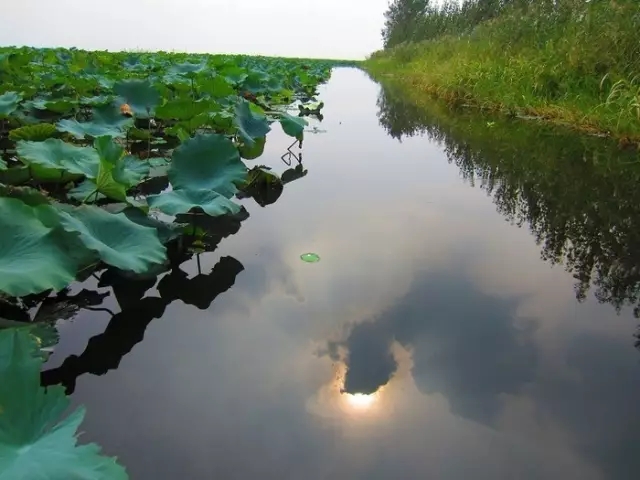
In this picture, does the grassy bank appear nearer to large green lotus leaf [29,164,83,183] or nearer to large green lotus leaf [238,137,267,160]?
large green lotus leaf [238,137,267,160]

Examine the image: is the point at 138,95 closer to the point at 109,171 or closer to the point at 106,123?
the point at 106,123

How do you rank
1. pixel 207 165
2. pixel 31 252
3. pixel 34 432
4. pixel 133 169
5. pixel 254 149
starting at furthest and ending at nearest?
pixel 254 149 → pixel 133 169 → pixel 207 165 → pixel 31 252 → pixel 34 432

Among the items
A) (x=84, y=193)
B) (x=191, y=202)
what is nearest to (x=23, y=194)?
(x=84, y=193)

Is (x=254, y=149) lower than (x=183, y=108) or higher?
lower

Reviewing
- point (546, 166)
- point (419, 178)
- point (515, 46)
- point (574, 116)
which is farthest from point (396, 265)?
point (515, 46)

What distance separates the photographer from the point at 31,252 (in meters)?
1.03

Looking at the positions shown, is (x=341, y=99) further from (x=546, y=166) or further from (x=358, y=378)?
(x=358, y=378)

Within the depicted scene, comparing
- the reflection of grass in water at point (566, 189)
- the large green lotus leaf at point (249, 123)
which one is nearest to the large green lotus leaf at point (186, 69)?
the reflection of grass in water at point (566, 189)

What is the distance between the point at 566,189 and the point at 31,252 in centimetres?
253

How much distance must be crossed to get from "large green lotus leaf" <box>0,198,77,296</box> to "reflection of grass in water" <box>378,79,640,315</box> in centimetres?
145

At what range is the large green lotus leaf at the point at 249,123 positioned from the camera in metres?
2.59

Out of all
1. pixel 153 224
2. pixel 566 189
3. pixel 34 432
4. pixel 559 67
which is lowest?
pixel 566 189

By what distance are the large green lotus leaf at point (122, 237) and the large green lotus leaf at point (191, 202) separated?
0.18m

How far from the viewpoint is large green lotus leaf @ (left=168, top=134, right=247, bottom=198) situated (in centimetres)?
179
